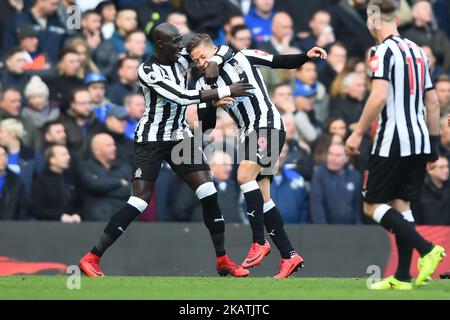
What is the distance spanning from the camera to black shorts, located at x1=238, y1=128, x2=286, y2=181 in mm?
9812

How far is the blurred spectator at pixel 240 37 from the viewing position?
12.9 metres

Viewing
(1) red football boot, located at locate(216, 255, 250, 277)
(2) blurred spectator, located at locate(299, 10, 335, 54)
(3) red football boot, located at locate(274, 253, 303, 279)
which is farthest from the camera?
(2) blurred spectator, located at locate(299, 10, 335, 54)

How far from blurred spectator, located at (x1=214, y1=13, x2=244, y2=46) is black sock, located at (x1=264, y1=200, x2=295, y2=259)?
352 cm

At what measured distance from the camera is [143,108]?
12.6 m

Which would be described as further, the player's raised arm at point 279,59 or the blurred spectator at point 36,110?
the blurred spectator at point 36,110

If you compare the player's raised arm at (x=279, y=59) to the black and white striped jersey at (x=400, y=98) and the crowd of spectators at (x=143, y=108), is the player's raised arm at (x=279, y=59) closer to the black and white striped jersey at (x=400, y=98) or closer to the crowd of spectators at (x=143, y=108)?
the black and white striped jersey at (x=400, y=98)

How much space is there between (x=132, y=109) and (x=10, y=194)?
1.63 metres

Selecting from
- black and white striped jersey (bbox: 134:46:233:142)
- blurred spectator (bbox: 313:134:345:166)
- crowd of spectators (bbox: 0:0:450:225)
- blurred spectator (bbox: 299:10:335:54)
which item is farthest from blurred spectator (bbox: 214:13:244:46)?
black and white striped jersey (bbox: 134:46:233:142)

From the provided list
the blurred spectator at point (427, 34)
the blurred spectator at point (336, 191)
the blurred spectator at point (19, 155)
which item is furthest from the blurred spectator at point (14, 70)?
the blurred spectator at point (427, 34)

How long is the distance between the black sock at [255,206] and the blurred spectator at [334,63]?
11.9ft

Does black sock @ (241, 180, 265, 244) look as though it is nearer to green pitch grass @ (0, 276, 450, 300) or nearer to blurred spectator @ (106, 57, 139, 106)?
green pitch grass @ (0, 276, 450, 300)
